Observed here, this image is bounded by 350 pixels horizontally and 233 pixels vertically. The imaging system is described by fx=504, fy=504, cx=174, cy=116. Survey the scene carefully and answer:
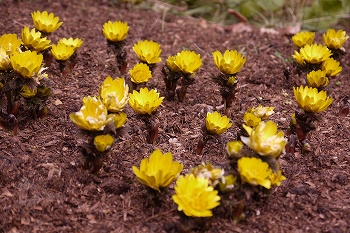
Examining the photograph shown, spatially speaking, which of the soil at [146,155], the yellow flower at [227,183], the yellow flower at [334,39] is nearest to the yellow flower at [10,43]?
the soil at [146,155]

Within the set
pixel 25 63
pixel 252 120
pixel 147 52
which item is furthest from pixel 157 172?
pixel 147 52

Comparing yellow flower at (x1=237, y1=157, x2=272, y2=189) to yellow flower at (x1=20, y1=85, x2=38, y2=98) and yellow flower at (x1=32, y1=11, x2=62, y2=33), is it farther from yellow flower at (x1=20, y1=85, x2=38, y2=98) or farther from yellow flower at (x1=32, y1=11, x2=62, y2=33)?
yellow flower at (x1=32, y1=11, x2=62, y2=33)

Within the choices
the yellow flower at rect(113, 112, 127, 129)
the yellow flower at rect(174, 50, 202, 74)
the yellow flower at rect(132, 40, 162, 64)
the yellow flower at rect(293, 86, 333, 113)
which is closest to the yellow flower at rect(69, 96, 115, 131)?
the yellow flower at rect(113, 112, 127, 129)

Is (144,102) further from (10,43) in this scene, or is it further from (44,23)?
(44,23)

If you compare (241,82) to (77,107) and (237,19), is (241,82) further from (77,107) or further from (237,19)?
(237,19)

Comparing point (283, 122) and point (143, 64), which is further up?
point (143, 64)

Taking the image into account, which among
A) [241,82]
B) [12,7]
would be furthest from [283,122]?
[12,7]
